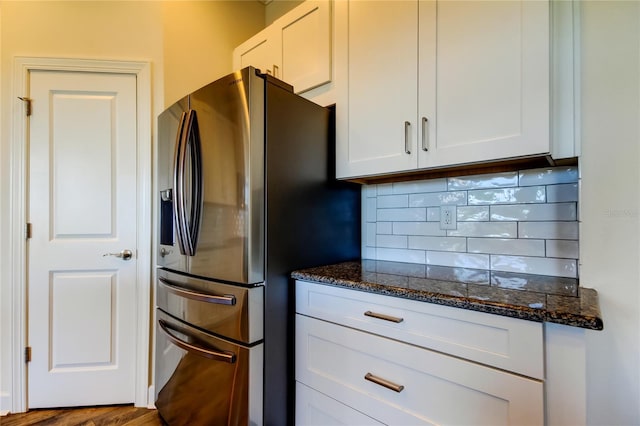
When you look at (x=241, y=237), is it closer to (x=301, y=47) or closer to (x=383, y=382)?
(x=383, y=382)

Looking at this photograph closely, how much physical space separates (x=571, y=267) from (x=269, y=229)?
119 cm

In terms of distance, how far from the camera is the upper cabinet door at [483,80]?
1014 millimetres

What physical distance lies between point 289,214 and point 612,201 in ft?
3.63

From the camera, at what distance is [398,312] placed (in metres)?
1.05

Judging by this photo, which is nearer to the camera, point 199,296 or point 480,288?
point 480,288

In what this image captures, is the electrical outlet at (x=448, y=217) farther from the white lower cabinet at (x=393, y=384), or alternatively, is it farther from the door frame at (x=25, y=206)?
the door frame at (x=25, y=206)

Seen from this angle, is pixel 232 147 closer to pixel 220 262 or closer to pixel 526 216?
pixel 220 262

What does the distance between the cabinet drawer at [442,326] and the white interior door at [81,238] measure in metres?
1.39

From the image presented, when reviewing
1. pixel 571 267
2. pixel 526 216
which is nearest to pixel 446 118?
pixel 526 216

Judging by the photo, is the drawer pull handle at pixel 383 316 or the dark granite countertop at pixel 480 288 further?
the drawer pull handle at pixel 383 316

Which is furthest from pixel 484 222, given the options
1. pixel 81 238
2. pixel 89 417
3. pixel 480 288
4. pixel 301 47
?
pixel 89 417

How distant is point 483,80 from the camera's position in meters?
1.12

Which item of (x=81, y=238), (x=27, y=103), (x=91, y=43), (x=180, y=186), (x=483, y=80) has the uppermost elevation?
(x=91, y=43)

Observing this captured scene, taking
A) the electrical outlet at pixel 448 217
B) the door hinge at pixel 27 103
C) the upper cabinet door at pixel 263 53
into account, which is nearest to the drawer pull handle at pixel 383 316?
the electrical outlet at pixel 448 217
